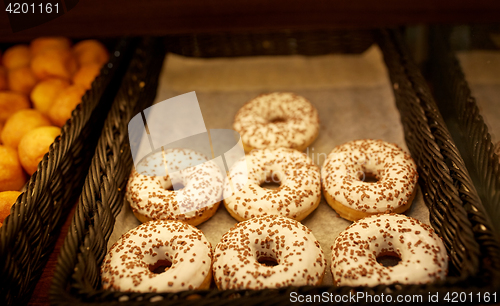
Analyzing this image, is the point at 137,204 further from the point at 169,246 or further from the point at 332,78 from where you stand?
the point at 332,78

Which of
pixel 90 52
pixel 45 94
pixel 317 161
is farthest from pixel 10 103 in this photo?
pixel 317 161

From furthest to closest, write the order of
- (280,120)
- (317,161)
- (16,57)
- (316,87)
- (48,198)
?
(316,87) < (280,120) < (16,57) < (317,161) < (48,198)

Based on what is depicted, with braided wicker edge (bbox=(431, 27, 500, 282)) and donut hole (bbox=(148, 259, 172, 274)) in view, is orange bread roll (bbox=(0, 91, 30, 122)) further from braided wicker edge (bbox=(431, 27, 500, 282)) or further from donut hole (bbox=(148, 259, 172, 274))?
braided wicker edge (bbox=(431, 27, 500, 282))

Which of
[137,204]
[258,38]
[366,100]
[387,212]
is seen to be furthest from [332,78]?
[137,204]

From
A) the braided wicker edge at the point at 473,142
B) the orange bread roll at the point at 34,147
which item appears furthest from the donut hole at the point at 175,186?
the braided wicker edge at the point at 473,142

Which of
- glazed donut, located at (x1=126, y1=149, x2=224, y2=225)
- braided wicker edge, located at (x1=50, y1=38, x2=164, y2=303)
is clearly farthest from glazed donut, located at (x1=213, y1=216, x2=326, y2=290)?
braided wicker edge, located at (x1=50, y1=38, x2=164, y2=303)

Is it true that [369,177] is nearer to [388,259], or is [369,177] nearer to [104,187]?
[388,259]
